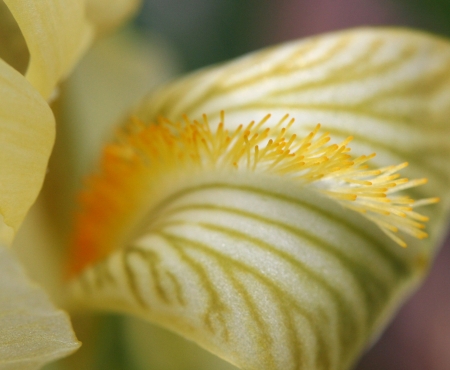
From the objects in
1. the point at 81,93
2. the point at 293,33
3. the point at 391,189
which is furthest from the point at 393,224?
the point at 293,33

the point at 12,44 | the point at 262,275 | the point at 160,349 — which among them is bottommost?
the point at 160,349

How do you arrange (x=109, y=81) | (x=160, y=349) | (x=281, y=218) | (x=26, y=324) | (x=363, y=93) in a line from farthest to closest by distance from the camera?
(x=109, y=81), (x=160, y=349), (x=363, y=93), (x=281, y=218), (x=26, y=324)

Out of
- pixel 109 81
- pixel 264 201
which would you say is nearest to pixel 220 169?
pixel 264 201

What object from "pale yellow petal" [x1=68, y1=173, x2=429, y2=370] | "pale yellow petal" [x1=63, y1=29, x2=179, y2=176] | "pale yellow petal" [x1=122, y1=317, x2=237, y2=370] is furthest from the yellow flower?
"pale yellow petal" [x1=63, y1=29, x2=179, y2=176]

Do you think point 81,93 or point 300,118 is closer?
point 300,118

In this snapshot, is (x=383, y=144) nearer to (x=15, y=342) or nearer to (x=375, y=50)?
(x=375, y=50)

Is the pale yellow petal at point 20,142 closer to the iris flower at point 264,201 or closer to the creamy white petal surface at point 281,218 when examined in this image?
the iris flower at point 264,201

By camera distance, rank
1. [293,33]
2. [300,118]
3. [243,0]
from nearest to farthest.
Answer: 1. [300,118]
2. [243,0]
3. [293,33]

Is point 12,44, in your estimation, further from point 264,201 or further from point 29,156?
point 264,201
